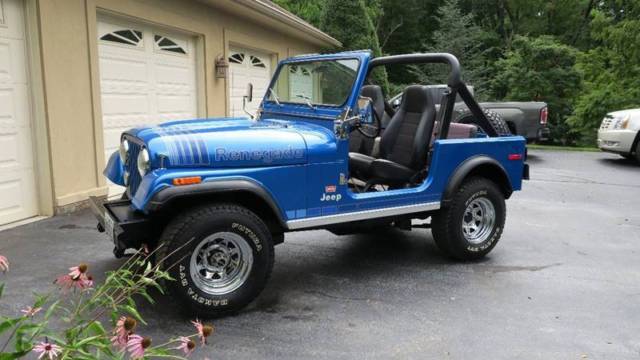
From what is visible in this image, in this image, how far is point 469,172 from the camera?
16.2 feet

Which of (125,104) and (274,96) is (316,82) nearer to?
(274,96)

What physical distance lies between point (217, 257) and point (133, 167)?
982 mm

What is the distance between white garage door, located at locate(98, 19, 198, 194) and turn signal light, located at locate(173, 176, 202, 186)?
442 centimetres

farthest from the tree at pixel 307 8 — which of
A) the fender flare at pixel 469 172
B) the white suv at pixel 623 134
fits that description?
the fender flare at pixel 469 172

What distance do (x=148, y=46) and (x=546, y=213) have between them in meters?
6.29

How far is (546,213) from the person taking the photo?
291 inches

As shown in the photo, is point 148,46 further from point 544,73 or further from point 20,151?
point 544,73

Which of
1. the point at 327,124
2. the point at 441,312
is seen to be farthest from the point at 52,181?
the point at 441,312

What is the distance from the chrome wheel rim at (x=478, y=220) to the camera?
5070 millimetres

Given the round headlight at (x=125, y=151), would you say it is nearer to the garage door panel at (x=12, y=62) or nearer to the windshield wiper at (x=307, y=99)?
the windshield wiper at (x=307, y=99)

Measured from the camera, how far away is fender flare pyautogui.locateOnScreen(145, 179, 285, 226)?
3416mm

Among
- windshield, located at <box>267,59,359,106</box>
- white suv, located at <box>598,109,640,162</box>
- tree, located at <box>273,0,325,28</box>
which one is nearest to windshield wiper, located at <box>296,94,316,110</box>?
windshield, located at <box>267,59,359,106</box>

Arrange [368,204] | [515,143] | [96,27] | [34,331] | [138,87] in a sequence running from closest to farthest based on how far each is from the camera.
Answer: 1. [34,331]
2. [368,204]
3. [515,143]
4. [96,27]
5. [138,87]

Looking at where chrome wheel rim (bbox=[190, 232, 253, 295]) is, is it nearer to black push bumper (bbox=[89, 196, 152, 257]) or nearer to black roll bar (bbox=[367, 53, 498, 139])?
black push bumper (bbox=[89, 196, 152, 257])
